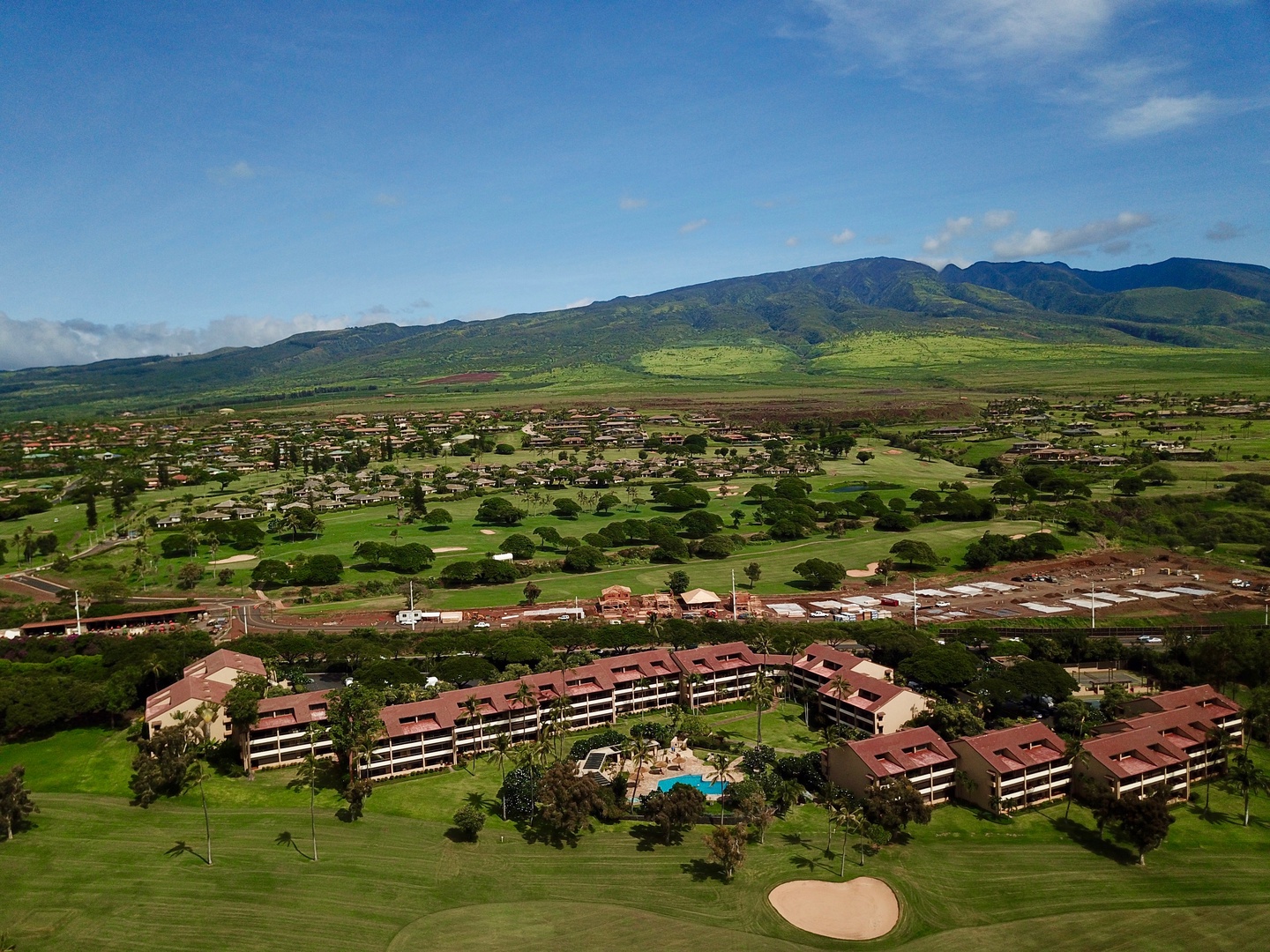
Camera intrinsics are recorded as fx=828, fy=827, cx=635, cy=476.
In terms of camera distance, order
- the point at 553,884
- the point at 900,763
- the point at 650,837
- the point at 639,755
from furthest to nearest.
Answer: the point at 900,763 → the point at 639,755 → the point at 650,837 → the point at 553,884

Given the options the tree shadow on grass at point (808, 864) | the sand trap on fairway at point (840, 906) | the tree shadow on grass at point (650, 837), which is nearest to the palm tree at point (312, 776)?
the tree shadow on grass at point (650, 837)

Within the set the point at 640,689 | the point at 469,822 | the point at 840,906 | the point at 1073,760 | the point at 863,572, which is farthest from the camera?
the point at 863,572

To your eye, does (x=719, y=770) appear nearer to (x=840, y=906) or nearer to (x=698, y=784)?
(x=698, y=784)

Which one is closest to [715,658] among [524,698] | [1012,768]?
[524,698]

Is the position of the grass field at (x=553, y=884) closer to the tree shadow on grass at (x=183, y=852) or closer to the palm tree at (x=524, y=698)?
the tree shadow on grass at (x=183, y=852)

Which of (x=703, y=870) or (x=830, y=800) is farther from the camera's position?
(x=830, y=800)

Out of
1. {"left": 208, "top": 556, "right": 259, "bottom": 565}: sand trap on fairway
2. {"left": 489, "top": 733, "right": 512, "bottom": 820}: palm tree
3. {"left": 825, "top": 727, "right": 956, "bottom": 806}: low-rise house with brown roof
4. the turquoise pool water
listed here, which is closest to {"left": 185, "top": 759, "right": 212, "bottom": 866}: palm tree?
{"left": 489, "top": 733, "right": 512, "bottom": 820}: palm tree
